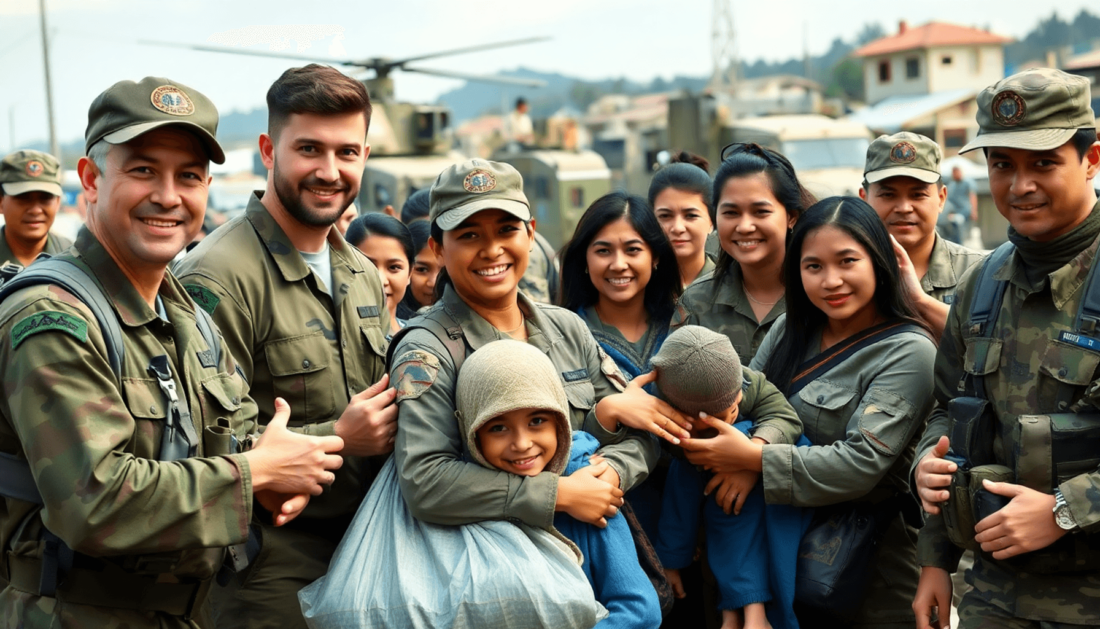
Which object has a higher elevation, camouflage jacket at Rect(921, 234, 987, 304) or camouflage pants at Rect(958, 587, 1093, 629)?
camouflage jacket at Rect(921, 234, 987, 304)

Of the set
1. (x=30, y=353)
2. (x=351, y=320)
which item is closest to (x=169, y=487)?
(x=30, y=353)

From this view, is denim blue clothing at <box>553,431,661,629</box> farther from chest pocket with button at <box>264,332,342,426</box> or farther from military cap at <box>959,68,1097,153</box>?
military cap at <box>959,68,1097,153</box>

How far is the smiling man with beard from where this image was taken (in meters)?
3.36

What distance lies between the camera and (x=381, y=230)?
16.4ft

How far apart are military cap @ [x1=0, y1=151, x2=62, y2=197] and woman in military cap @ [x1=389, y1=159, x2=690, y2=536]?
427 centimetres

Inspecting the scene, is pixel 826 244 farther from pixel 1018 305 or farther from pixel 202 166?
pixel 202 166

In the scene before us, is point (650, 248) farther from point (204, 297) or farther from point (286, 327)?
point (204, 297)

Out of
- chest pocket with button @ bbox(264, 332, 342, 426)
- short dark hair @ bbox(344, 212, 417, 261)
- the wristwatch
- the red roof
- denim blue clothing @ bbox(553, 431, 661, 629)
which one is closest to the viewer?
the wristwatch

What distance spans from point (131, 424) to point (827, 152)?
16067mm

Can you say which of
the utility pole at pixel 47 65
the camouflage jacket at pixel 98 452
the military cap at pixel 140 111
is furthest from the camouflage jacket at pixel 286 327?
the utility pole at pixel 47 65

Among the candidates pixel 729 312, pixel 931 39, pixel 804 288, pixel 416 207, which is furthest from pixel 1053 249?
pixel 931 39

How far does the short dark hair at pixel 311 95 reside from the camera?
11.7ft

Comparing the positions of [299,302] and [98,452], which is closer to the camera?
[98,452]

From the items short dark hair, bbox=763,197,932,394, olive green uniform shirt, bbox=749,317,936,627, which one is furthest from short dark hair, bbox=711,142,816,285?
olive green uniform shirt, bbox=749,317,936,627
